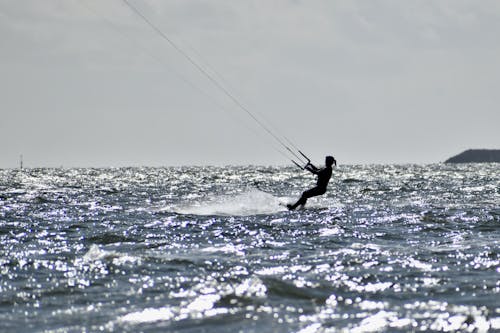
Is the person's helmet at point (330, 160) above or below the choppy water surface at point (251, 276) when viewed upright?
above

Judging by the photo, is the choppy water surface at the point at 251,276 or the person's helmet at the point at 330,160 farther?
the person's helmet at the point at 330,160

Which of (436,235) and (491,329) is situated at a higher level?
(436,235)

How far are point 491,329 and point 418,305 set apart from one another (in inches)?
57.2

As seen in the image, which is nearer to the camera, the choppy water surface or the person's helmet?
the choppy water surface

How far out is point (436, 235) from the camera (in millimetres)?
19500

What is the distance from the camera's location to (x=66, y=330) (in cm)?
917

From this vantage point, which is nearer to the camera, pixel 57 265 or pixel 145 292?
pixel 145 292

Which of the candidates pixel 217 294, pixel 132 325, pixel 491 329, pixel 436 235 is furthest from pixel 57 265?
pixel 436 235

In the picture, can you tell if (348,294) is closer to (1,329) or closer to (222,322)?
(222,322)

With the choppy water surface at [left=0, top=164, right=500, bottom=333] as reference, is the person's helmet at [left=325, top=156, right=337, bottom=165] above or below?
above

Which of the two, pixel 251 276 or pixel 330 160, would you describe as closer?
pixel 251 276

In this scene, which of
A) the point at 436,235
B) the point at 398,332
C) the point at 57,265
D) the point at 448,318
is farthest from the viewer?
the point at 436,235

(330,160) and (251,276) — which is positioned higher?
(330,160)

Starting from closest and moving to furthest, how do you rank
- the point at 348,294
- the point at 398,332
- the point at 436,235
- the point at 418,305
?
the point at 398,332, the point at 418,305, the point at 348,294, the point at 436,235
